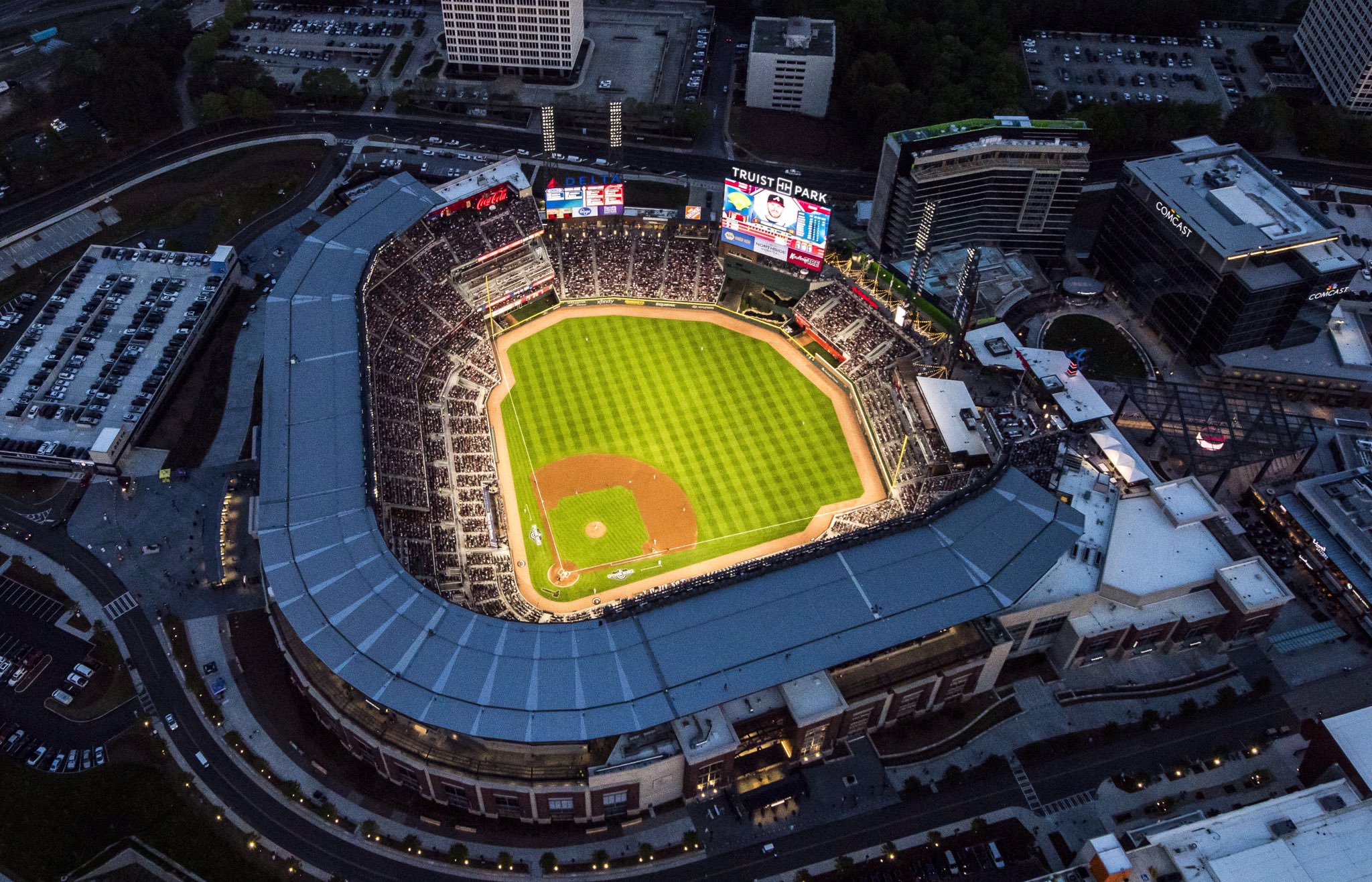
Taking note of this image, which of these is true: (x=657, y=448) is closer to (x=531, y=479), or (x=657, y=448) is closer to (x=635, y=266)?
(x=531, y=479)

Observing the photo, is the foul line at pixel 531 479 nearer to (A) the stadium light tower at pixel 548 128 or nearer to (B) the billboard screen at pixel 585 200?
(B) the billboard screen at pixel 585 200

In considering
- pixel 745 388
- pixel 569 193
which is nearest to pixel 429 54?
pixel 569 193

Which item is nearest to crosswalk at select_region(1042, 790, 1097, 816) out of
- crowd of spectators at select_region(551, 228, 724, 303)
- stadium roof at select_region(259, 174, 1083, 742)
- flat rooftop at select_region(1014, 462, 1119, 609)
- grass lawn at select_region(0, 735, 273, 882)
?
flat rooftop at select_region(1014, 462, 1119, 609)

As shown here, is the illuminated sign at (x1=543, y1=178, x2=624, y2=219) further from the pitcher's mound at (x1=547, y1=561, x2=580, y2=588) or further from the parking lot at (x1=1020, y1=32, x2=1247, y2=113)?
the parking lot at (x1=1020, y1=32, x2=1247, y2=113)

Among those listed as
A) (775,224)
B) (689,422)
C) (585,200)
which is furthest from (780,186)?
(689,422)

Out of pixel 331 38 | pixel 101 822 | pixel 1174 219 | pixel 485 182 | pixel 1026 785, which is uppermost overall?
pixel 1174 219

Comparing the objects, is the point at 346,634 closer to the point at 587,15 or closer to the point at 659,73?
the point at 659,73
